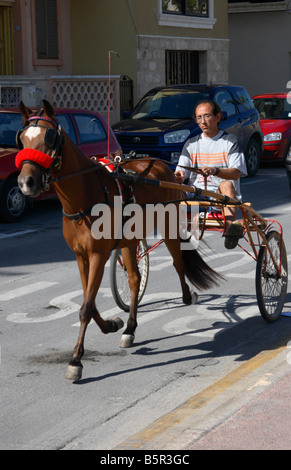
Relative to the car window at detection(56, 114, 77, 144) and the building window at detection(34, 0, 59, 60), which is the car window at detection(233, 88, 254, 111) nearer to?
the car window at detection(56, 114, 77, 144)

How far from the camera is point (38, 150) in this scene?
567 centimetres

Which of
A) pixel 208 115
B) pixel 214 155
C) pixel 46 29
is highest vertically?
pixel 46 29

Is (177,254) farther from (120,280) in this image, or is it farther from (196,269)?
(120,280)

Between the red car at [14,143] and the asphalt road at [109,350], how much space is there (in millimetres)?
2764

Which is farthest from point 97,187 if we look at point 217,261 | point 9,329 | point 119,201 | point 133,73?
point 133,73

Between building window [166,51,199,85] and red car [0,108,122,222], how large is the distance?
1327cm

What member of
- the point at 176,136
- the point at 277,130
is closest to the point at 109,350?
the point at 176,136

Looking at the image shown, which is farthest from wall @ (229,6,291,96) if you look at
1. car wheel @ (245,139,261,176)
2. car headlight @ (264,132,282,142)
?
car wheel @ (245,139,261,176)

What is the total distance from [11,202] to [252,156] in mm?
7993

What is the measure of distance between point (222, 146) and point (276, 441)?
369 cm

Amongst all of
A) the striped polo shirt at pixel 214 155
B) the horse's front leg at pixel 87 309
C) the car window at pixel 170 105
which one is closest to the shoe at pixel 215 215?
the striped polo shirt at pixel 214 155

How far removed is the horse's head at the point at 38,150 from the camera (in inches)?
219

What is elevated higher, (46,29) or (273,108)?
(46,29)
